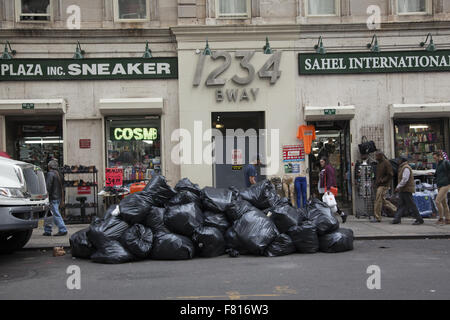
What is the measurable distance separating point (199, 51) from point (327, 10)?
4124 mm

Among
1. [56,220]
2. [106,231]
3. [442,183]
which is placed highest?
[442,183]

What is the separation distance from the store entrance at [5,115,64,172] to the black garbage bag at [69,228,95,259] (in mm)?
6074

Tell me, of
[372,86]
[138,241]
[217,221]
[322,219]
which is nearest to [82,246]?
[138,241]

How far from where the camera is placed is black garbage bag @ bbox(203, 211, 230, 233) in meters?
8.41

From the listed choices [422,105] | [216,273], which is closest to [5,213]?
[216,273]

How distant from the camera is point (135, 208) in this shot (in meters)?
8.33

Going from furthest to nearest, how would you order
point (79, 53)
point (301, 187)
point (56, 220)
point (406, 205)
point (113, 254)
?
1. point (301, 187)
2. point (79, 53)
3. point (406, 205)
4. point (56, 220)
5. point (113, 254)

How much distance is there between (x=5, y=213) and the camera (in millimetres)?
7344

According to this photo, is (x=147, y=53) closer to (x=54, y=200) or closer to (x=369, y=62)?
(x=54, y=200)

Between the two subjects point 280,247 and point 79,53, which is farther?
point 79,53

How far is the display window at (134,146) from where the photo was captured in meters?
13.9

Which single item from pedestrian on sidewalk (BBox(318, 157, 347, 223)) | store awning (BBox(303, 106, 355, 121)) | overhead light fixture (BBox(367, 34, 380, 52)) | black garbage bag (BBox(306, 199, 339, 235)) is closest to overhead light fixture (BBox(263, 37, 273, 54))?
store awning (BBox(303, 106, 355, 121))

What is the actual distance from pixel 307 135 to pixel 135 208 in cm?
693

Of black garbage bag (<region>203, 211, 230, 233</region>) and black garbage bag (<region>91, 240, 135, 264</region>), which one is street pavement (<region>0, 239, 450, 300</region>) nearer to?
black garbage bag (<region>91, 240, 135, 264</region>)
